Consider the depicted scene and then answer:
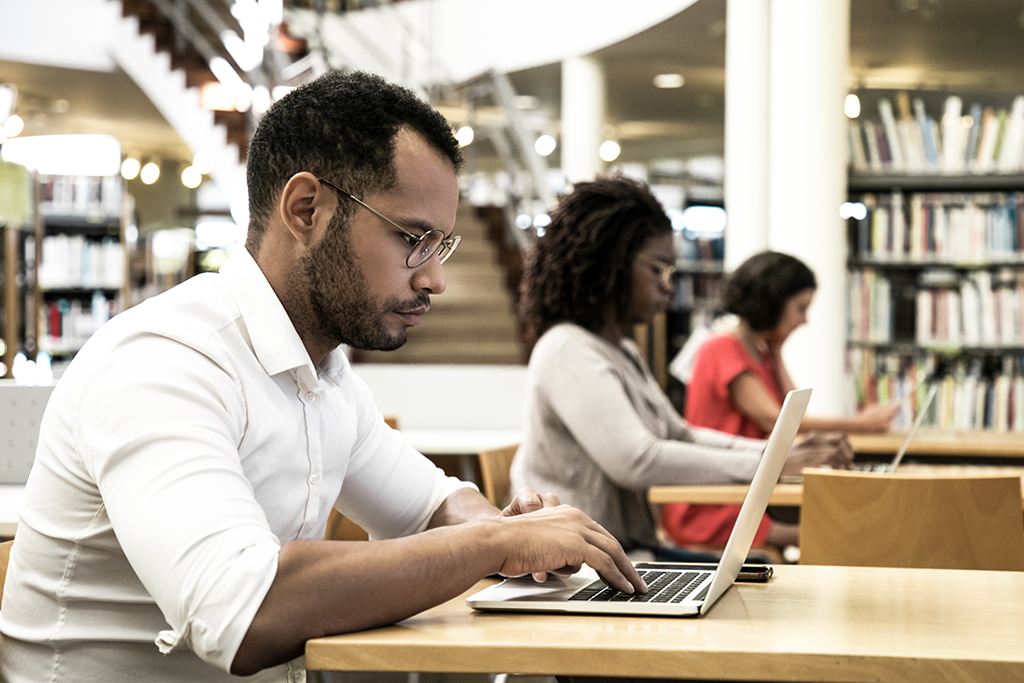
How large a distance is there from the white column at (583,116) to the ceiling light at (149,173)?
648cm

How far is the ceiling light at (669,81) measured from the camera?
29.3ft

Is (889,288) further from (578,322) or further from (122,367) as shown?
(122,367)

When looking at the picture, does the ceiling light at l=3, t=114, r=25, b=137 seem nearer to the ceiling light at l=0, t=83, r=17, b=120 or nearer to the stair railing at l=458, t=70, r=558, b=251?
the ceiling light at l=0, t=83, r=17, b=120

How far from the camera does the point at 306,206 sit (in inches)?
45.3

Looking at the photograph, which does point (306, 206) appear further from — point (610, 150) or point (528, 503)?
point (610, 150)

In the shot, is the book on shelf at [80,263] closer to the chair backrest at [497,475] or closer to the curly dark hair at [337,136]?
the chair backrest at [497,475]

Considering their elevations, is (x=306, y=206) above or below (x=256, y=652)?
above

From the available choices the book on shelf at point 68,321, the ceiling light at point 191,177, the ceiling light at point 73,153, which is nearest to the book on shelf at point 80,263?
the book on shelf at point 68,321

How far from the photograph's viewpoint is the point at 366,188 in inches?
44.7

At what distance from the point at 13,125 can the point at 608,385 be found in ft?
33.2

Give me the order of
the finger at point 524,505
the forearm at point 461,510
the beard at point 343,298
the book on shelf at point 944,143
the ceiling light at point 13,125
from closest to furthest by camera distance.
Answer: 1. the beard at point 343,298
2. the finger at point 524,505
3. the forearm at point 461,510
4. the book on shelf at point 944,143
5. the ceiling light at point 13,125

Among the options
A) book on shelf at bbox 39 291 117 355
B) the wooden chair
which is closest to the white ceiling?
book on shelf at bbox 39 291 117 355

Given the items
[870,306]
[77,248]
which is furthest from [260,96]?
[870,306]

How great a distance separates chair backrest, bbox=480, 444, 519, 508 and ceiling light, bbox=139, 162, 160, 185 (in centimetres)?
1129
